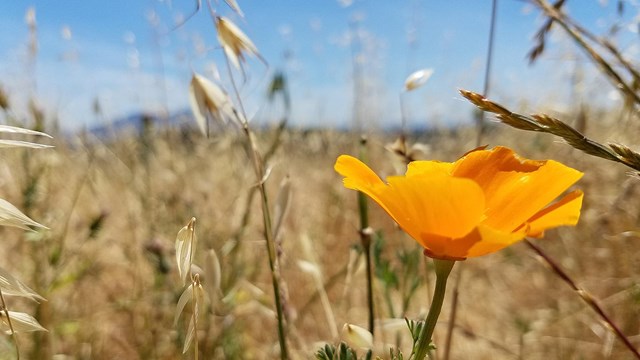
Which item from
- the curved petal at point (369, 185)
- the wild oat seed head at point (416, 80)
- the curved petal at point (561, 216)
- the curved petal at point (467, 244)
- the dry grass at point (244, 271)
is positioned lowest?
the dry grass at point (244, 271)

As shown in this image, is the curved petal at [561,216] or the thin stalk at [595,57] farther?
the thin stalk at [595,57]

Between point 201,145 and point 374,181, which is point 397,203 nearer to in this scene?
point 374,181

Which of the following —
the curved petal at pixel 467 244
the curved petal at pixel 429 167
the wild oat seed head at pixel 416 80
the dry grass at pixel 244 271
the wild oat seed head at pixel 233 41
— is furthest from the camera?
the dry grass at pixel 244 271

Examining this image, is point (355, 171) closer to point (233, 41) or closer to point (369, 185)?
point (369, 185)

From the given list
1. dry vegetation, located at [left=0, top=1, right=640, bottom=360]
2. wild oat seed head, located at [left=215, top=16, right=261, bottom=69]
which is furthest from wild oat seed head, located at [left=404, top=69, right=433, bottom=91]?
wild oat seed head, located at [left=215, top=16, right=261, bottom=69]

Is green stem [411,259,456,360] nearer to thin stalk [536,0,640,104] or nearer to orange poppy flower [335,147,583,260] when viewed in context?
orange poppy flower [335,147,583,260]

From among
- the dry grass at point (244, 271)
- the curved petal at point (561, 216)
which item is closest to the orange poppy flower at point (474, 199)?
the curved petal at point (561, 216)

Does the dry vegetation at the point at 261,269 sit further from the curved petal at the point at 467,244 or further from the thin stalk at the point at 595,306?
the curved petal at the point at 467,244

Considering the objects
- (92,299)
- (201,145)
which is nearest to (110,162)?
(201,145)
